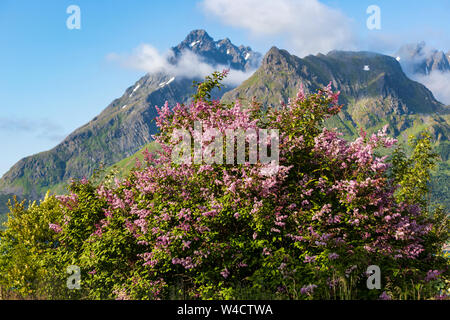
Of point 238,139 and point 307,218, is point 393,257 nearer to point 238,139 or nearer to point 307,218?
point 307,218

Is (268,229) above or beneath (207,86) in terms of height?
beneath

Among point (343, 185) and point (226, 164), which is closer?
point (343, 185)

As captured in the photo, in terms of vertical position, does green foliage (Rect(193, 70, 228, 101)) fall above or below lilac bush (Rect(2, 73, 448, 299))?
above

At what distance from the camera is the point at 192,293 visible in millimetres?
8953

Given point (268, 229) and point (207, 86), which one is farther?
point (207, 86)

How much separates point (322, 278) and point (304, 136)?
4.60 metres

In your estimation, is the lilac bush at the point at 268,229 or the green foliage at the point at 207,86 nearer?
the lilac bush at the point at 268,229

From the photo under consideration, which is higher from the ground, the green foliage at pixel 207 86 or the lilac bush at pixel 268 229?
the green foliage at pixel 207 86

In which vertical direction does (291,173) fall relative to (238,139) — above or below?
below

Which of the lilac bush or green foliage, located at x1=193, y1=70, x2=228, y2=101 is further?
green foliage, located at x1=193, y1=70, x2=228, y2=101

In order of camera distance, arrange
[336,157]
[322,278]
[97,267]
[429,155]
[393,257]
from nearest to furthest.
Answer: [322,278] < [393,257] < [336,157] < [97,267] < [429,155]

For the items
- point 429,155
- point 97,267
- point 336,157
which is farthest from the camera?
point 429,155

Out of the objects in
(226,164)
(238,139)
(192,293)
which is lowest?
(192,293)
